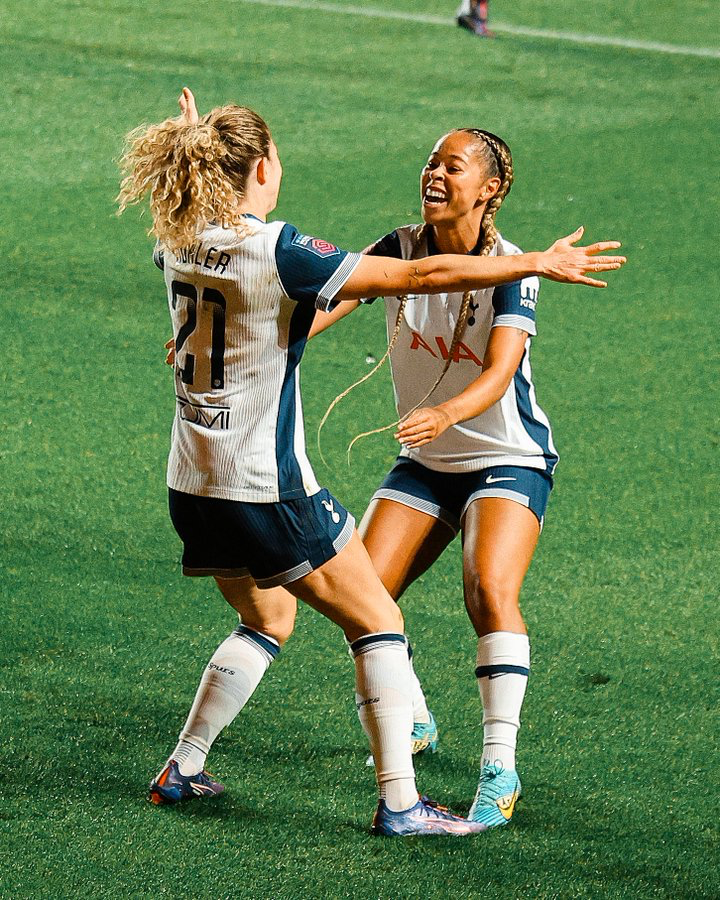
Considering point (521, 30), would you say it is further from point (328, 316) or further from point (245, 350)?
point (245, 350)

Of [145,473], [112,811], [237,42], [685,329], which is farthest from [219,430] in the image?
[237,42]

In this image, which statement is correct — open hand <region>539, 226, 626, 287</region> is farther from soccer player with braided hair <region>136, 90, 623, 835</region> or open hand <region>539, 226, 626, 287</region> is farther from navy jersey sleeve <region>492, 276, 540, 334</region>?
navy jersey sleeve <region>492, 276, 540, 334</region>

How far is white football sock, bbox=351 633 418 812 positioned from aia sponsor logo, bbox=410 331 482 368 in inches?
34.2

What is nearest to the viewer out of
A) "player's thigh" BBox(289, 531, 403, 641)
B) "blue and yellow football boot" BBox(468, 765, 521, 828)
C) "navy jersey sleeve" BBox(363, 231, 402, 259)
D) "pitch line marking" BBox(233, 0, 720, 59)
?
"player's thigh" BBox(289, 531, 403, 641)

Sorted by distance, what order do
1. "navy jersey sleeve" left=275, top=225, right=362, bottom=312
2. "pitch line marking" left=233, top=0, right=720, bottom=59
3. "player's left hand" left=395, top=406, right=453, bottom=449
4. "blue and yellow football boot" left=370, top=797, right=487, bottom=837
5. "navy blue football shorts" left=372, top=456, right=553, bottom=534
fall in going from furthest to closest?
"pitch line marking" left=233, top=0, right=720, bottom=59 < "navy blue football shorts" left=372, top=456, right=553, bottom=534 < "blue and yellow football boot" left=370, top=797, right=487, bottom=837 < "player's left hand" left=395, top=406, right=453, bottom=449 < "navy jersey sleeve" left=275, top=225, right=362, bottom=312

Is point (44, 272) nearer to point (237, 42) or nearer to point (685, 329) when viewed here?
point (685, 329)

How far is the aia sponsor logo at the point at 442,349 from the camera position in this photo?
3898 mm

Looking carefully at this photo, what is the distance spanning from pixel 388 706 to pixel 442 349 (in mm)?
1062

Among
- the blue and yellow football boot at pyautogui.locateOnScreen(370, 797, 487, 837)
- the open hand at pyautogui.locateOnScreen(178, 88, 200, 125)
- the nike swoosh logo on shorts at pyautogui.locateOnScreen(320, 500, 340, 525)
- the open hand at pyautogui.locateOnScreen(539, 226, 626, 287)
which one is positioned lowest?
the blue and yellow football boot at pyautogui.locateOnScreen(370, 797, 487, 837)

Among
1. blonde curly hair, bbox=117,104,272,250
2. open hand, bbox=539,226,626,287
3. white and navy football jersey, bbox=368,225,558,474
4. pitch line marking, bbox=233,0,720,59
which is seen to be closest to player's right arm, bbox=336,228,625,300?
open hand, bbox=539,226,626,287

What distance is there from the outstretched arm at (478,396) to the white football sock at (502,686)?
0.59 meters

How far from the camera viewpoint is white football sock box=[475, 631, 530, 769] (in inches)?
144

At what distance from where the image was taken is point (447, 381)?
396cm

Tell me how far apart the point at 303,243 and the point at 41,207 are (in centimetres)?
640
